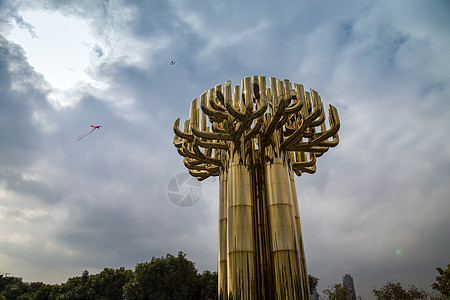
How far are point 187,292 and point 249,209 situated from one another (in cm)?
1567

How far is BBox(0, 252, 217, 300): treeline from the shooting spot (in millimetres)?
23094

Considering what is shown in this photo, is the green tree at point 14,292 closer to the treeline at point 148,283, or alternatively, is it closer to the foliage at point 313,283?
the treeline at point 148,283

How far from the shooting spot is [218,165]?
14070 mm

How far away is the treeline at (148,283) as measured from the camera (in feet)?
75.8

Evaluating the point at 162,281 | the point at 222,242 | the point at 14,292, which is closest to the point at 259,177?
the point at 222,242

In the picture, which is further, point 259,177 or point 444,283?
point 444,283

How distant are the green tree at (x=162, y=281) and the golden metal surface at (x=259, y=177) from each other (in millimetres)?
13046

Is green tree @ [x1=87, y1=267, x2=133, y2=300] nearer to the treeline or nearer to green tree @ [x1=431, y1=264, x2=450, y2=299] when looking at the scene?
the treeline

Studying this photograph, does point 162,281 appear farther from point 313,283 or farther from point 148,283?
point 313,283

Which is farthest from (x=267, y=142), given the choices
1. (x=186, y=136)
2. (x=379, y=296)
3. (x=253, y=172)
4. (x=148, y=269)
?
(x=379, y=296)

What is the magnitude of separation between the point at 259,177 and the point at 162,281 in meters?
15.1

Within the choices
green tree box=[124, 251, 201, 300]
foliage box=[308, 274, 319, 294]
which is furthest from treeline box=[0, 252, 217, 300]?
foliage box=[308, 274, 319, 294]

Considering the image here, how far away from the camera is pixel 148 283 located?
2305 cm

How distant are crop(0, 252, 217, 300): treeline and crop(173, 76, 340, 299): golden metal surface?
43.1 ft
